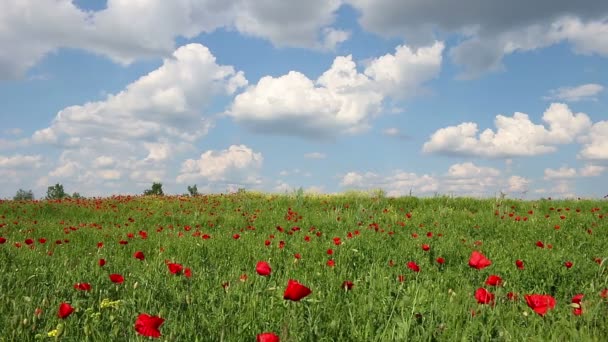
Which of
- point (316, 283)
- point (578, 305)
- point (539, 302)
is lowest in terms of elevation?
point (316, 283)

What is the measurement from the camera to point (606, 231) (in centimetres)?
996

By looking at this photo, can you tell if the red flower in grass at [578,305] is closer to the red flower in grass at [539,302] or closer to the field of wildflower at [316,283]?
the field of wildflower at [316,283]

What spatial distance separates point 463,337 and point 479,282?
273 cm

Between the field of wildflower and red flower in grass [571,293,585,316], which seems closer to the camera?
the field of wildflower

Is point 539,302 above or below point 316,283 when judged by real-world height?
above

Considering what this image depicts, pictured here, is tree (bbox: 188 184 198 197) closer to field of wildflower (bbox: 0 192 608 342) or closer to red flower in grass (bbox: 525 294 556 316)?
field of wildflower (bbox: 0 192 608 342)

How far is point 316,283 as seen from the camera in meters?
5.13

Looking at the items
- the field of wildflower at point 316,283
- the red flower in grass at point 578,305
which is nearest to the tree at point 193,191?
the field of wildflower at point 316,283

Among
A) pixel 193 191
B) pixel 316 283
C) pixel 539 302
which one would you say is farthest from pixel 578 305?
pixel 193 191

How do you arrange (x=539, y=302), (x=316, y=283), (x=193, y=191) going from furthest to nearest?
(x=193, y=191), (x=316, y=283), (x=539, y=302)

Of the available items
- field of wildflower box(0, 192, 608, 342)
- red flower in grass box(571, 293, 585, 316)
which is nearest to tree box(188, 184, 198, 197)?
field of wildflower box(0, 192, 608, 342)

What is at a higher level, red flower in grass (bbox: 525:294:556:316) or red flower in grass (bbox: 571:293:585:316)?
red flower in grass (bbox: 525:294:556:316)

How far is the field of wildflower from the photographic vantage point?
324 centimetres

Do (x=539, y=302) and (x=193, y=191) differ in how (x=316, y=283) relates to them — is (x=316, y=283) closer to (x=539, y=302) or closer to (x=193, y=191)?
(x=539, y=302)
